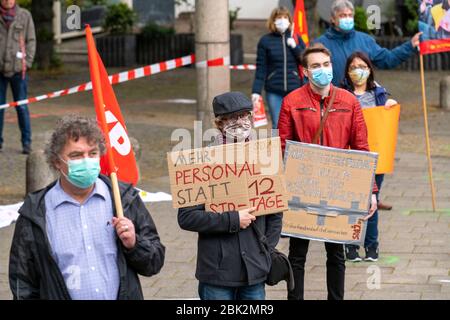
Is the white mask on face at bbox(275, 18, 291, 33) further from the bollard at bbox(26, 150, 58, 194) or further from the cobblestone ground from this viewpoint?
the bollard at bbox(26, 150, 58, 194)

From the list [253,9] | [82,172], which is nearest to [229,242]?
[82,172]

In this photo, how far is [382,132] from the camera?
9227mm

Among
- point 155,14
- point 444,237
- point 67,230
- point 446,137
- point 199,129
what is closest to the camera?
point 67,230

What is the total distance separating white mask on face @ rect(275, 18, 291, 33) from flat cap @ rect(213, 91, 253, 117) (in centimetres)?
684

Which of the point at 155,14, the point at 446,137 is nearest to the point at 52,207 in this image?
the point at 446,137

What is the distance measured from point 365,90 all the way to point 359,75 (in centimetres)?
34

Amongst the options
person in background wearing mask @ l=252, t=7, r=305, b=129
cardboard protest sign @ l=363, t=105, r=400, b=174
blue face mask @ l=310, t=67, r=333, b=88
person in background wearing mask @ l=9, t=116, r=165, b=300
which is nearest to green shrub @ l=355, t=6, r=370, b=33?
person in background wearing mask @ l=252, t=7, r=305, b=129

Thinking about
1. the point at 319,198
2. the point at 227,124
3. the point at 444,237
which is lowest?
the point at 444,237

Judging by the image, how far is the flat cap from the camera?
573 centimetres

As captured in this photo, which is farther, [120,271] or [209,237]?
[209,237]

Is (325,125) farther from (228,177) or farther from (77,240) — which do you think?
(77,240)

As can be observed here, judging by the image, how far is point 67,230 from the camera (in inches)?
181
